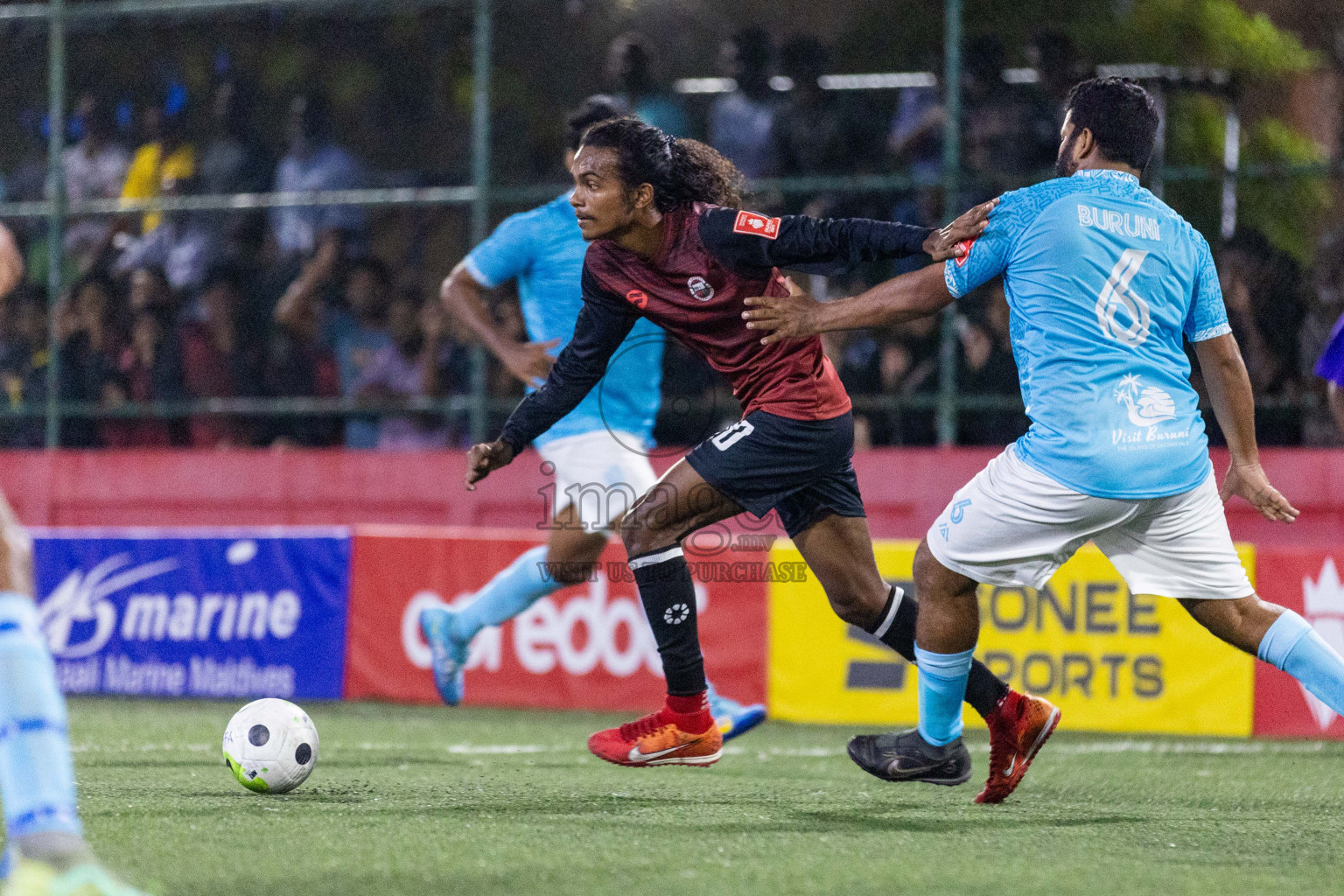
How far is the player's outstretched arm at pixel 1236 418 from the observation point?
477 centimetres

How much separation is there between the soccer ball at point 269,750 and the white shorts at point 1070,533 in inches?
78.6

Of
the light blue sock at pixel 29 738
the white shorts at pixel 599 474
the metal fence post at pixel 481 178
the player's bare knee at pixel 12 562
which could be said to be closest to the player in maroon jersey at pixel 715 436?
the white shorts at pixel 599 474

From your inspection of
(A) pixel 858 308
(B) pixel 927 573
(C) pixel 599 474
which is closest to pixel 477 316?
(C) pixel 599 474

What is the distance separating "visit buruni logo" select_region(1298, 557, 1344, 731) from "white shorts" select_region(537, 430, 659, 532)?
10.7ft

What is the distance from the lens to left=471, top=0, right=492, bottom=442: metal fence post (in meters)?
10.7

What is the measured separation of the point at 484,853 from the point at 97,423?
8.81 metres

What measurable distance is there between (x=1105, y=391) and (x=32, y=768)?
9.45 ft

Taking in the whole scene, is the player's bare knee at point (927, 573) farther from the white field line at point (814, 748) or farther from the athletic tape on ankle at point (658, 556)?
the white field line at point (814, 748)

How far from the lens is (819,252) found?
4938 millimetres

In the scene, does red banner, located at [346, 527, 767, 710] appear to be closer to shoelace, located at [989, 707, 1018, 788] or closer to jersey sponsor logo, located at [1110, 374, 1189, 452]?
shoelace, located at [989, 707, 1018, 788]

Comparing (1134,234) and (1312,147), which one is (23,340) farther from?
(1134,234)

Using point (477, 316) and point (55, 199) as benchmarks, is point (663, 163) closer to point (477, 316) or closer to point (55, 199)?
point (477, 316)

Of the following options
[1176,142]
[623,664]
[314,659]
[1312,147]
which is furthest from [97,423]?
[1312,147]

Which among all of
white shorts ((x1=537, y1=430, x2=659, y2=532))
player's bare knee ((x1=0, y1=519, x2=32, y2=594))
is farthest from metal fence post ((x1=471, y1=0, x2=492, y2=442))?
player's bare knee ((x1=0, y1=519, x2=32, y2=594))
